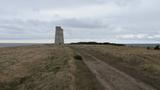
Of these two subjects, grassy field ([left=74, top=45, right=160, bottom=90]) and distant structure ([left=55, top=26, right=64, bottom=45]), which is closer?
grassy field ([left=74, top=45, right=160, bottom=90])

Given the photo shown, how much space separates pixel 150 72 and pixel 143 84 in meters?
6.20

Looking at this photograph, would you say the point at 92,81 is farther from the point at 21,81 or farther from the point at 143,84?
the point at 21,81

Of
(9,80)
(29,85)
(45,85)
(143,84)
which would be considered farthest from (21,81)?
(143,84)

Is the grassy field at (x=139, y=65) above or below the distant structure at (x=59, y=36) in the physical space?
below

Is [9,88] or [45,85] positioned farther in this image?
[9,88]

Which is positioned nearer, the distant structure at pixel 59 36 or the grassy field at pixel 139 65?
the grassy field at pixel 139 65

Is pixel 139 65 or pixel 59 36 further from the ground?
pixel 59 36

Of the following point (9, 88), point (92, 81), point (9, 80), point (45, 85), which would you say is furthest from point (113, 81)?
point (9, 80)

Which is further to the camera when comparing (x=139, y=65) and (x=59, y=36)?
(x=59, y=36)

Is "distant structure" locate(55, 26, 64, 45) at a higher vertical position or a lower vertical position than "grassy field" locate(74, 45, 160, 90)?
higher

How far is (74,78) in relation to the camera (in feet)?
62.2

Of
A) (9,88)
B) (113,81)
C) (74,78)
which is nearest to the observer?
(113,81)

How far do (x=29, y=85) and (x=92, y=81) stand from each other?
4949mm

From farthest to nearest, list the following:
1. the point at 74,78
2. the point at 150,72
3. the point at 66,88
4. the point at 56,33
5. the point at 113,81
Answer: the point at 56,33 < the point at 150,72 < the point at 74,78 < the point at 113,81 < the point at 66,88
